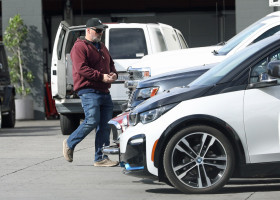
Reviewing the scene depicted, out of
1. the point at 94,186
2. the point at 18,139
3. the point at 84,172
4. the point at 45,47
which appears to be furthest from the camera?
the point at 45,47

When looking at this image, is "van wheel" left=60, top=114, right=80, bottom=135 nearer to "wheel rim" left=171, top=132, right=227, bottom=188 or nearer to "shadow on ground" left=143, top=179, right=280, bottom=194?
"shadow on ground" left=143, top=179, right=280, bottom=194

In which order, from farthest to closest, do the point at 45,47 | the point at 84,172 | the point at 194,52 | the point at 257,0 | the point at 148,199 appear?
the point at 45,47 < the point at 257,0 < the point at 194,52 < the point at 84,172 < the point at 148,199

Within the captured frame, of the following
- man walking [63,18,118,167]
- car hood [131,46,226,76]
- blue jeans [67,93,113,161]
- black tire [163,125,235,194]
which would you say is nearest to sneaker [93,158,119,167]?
man walking [63,18,118,167]

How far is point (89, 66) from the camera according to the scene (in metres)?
→ 11.6

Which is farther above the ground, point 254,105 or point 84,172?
point 254,105

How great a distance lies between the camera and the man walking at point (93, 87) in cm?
1140

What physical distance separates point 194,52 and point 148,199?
4.91 meters

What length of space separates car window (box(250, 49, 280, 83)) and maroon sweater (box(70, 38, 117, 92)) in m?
2.92

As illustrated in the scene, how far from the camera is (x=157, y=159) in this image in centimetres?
889

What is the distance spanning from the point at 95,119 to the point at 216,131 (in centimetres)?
→ 289

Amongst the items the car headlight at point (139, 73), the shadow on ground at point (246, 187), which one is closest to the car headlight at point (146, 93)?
the car headlight at point (139, 73)

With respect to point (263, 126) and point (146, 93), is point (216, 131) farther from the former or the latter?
point (146, 93)

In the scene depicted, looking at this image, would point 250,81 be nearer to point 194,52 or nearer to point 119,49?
point 194,52

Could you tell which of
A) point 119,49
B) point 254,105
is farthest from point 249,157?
point 119,49
